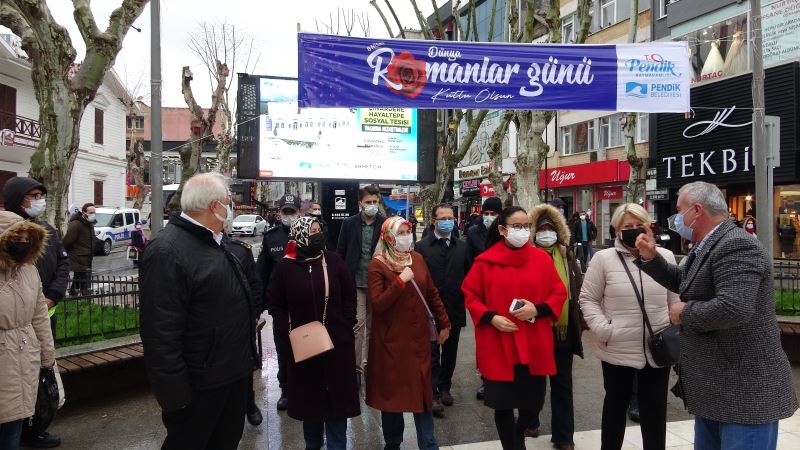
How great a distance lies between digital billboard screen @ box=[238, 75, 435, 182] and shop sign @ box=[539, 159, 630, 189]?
17120mm

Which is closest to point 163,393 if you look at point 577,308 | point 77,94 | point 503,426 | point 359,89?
point 503,426

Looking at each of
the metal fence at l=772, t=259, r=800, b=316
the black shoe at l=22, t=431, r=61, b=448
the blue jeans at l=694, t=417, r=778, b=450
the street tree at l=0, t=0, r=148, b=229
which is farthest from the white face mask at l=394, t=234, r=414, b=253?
the metal fence at l=772, t=259, r=800, b=316

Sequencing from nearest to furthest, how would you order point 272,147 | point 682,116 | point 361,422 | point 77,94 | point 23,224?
point 23,224, point 361,422, point 77,94, point 272,147, point 682,116

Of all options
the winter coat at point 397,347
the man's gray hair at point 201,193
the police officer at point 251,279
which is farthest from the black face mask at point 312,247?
the man's gray hair at point 201,193

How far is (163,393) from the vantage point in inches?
103

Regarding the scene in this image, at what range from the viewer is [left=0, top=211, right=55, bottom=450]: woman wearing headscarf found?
121 inches

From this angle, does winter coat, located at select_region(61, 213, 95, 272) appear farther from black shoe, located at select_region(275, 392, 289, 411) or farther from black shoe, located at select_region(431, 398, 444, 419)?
black shoe, located at select_region(431, 398, 444, 419)

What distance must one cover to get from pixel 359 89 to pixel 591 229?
1223 cm

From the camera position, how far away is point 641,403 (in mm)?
3730

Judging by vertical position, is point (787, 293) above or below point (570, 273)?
below

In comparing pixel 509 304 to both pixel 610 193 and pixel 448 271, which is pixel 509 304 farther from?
pixel 610 193

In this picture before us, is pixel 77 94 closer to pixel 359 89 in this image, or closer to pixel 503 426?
pixel 359 89

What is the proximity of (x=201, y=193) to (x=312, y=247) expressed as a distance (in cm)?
107

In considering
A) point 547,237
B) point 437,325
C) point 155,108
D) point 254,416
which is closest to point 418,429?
point 437,325
